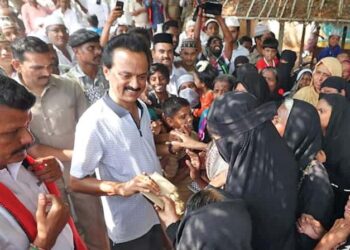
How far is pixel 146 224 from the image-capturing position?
231 centimetres

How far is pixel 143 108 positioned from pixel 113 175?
0.47 metres

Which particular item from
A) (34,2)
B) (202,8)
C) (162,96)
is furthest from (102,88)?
(34,2)

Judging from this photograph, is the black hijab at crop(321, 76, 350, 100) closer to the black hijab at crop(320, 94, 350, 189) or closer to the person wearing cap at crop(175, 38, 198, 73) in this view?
the black hijab at crop(320, 94, 350, 189)

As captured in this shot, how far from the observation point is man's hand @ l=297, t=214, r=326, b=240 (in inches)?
78.1

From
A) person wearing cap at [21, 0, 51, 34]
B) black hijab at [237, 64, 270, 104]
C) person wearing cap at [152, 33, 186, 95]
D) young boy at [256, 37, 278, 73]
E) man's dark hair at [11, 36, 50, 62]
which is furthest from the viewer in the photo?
person wearing cap at [21, 0, 51, 34]

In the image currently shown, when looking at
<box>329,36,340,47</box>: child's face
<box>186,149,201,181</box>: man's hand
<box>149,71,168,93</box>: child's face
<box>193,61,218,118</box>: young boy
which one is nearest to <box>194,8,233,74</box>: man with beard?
<box>193,61,218,118</box>: young boy

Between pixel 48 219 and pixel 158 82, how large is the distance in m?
2.61

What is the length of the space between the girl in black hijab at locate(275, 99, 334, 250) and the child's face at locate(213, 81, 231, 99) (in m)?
1.65

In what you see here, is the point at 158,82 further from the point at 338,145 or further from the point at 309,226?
the point at 309,226

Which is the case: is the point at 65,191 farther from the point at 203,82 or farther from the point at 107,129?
the point at 203,82

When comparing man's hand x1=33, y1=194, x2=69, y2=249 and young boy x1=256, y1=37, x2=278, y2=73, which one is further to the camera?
young boy x1=256, y1=37, x2=278, y2=73

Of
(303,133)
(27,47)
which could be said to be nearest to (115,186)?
(303,133)

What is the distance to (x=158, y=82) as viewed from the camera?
12.8 feet

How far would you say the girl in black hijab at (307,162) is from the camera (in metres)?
2.02
